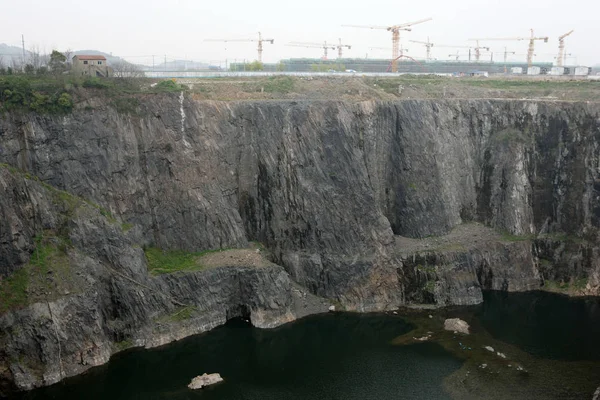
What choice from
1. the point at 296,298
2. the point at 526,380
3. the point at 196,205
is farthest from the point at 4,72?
the point at 526,380

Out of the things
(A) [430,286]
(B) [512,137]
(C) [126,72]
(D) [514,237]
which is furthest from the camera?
(B) [512,137]

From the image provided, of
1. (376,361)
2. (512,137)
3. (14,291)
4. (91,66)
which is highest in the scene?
(91,66)

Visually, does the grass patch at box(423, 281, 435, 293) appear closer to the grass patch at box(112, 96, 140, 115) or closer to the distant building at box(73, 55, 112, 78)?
the grass patch at box(112, 96, 140, 115)

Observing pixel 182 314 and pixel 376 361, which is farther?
pixel 182 314

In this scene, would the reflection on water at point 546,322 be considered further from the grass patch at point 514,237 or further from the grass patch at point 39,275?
the grass patch at point 39,275

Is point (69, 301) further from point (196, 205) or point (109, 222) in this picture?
point (196, 205)

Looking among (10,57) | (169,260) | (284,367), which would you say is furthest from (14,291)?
(10,57)

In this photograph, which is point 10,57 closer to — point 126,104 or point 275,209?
point 126,104

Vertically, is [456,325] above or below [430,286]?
below
